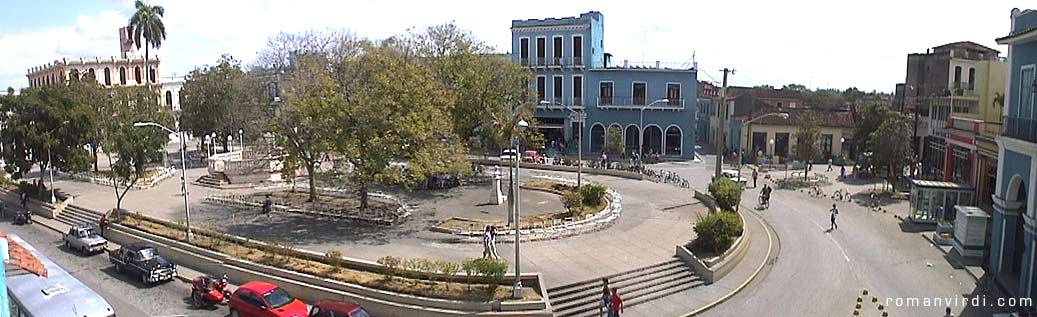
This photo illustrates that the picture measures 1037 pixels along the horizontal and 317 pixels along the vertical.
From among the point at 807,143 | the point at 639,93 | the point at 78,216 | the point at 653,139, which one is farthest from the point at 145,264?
the point at 807,143

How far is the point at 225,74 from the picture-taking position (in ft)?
182

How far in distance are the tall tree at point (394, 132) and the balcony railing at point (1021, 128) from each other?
20.9 m

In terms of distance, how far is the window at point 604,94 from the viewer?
5862cm

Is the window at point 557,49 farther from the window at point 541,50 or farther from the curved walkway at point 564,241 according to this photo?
the curved walkway at point 564,241

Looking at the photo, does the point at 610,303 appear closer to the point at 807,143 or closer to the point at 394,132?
the point at 394,132

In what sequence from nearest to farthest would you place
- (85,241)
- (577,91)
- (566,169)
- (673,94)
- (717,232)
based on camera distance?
(717,232) → (85,241) → (566,169) → (673,94) → (577,91)

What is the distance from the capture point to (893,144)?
4394 centimetres

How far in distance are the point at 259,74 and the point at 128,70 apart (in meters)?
42.0

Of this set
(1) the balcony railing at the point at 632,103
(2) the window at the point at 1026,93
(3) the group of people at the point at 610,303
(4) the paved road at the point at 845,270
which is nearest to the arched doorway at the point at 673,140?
(1) the balcony railing at the point at 632,103

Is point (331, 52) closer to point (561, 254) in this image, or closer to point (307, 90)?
point (307, 90)

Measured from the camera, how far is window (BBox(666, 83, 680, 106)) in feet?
188

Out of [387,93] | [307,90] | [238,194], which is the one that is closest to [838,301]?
[387,93]

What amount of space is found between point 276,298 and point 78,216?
23362 millimetres

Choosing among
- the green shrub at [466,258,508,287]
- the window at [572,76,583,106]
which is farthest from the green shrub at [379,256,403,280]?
the window at [572,76,583,106]
